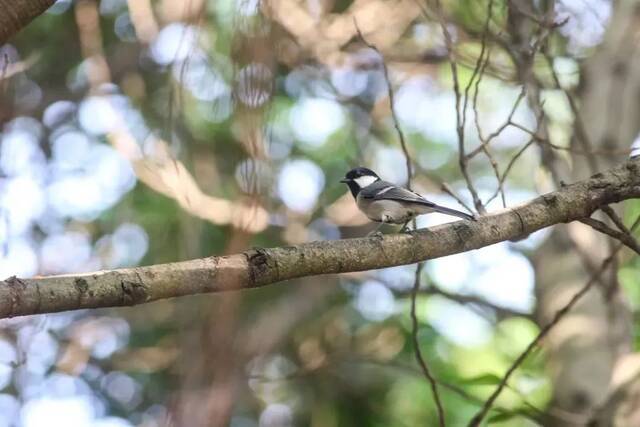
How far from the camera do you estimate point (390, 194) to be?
12.7ft

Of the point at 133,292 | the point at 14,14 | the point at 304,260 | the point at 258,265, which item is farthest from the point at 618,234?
the point at 14,14

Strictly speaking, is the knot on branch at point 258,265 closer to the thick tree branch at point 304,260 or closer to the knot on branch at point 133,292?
the thick tree branch at point 304,260

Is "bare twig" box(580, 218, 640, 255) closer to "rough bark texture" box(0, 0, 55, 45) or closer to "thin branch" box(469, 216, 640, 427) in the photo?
"thin branch" box(469, 216, 640, 427)

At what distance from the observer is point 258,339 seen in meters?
1.69

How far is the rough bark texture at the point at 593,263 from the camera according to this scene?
402 centimetres

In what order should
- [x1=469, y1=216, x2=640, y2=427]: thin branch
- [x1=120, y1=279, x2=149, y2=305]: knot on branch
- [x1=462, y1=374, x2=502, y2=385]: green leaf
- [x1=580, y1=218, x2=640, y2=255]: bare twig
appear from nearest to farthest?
[x1=120, y1=279, x2=149, y2=305]: knot on branch
[x1=580, y1=218, x2=640, y2=255]: bare twig
[x1=469, y1=216, x2=640, y2=427]: thin branch
[x1=462, y1=374, x2=502, y2=385]: green leaf

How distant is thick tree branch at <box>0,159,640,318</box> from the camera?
5.90ft

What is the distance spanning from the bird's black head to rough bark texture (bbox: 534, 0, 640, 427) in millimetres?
935

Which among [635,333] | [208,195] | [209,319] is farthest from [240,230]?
[208,195]

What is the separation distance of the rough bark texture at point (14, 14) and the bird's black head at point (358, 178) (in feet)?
8.05

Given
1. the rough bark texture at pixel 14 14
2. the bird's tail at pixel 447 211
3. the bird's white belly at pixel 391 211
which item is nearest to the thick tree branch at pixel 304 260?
the rough bark texture at pixel 14 14

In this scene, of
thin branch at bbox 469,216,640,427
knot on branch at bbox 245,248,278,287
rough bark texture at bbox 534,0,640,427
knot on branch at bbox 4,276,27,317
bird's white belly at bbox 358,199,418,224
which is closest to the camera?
knot on branch at bbox 4,276,27,317

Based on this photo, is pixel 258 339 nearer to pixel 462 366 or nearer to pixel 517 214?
pixel 517 214

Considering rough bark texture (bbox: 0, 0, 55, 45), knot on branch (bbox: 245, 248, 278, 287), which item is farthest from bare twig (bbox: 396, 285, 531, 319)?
rough bark texture (bbox: 0, 0, 55, 45)
